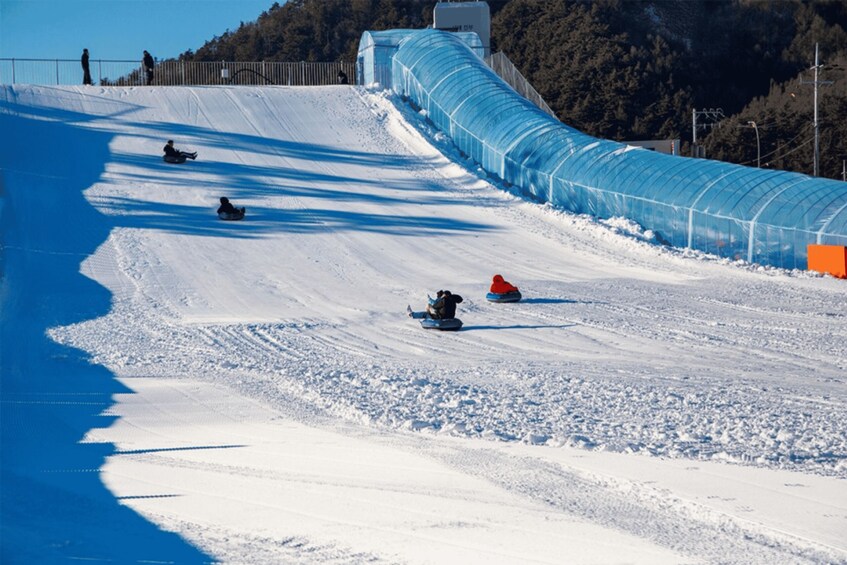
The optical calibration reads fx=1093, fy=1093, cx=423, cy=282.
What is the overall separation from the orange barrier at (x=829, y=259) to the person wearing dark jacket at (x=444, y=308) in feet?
28.8

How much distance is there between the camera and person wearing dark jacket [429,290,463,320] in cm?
1551

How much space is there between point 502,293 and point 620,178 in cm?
931

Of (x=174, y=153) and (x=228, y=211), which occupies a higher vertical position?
(x=174, y=153)

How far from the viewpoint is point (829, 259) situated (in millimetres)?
20719

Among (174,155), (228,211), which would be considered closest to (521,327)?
(228,211)

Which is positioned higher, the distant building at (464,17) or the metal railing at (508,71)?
the distant building at (464,17)

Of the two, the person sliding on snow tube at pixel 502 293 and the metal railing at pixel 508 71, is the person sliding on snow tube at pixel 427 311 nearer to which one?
the person sliding on snow tube at pixel 502 293

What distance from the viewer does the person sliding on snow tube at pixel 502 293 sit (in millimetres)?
17672

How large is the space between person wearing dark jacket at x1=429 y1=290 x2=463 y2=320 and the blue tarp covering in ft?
30.4

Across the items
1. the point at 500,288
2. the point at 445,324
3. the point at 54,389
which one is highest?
the point at 500,288

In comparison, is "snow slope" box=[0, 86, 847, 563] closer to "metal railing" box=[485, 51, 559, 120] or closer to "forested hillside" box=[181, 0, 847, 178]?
"metal railing" box=[485, 51, 559, 120]

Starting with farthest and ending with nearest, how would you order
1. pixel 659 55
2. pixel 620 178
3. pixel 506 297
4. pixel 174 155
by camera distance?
pixel 659 55
pixel 174 155
pixel 620 178
pixel 506 297

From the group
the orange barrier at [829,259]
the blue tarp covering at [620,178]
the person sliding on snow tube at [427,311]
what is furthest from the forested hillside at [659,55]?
the person sliding on snow tube at [427,311]

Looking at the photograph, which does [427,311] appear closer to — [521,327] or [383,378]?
[521,327]
